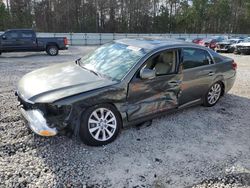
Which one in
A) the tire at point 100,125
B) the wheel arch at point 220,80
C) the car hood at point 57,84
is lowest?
the tire at point 100,125

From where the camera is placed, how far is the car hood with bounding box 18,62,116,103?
3311 millimetres

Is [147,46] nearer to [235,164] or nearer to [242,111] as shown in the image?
[235,164]

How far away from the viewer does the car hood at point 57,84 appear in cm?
331

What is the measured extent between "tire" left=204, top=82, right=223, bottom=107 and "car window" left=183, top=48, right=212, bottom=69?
0.59 m

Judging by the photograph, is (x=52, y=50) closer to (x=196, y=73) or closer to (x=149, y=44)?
(x=149, y=44)

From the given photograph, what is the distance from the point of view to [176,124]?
175 inches

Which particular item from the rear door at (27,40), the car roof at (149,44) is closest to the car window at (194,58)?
the car roof at (149,44)

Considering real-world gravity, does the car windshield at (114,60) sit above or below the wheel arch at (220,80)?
above

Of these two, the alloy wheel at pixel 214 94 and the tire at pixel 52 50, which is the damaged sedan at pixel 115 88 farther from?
the tire at pixel 52 50

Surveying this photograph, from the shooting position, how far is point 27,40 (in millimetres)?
13938

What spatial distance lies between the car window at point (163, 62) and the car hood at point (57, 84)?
2.73 feet

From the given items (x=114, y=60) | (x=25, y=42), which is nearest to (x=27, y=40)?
(x=25, y=42)

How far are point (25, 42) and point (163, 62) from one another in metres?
11.8

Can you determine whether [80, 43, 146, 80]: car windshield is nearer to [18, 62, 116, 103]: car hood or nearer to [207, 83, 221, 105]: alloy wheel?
[18, 62, 116, 103]: car hood
